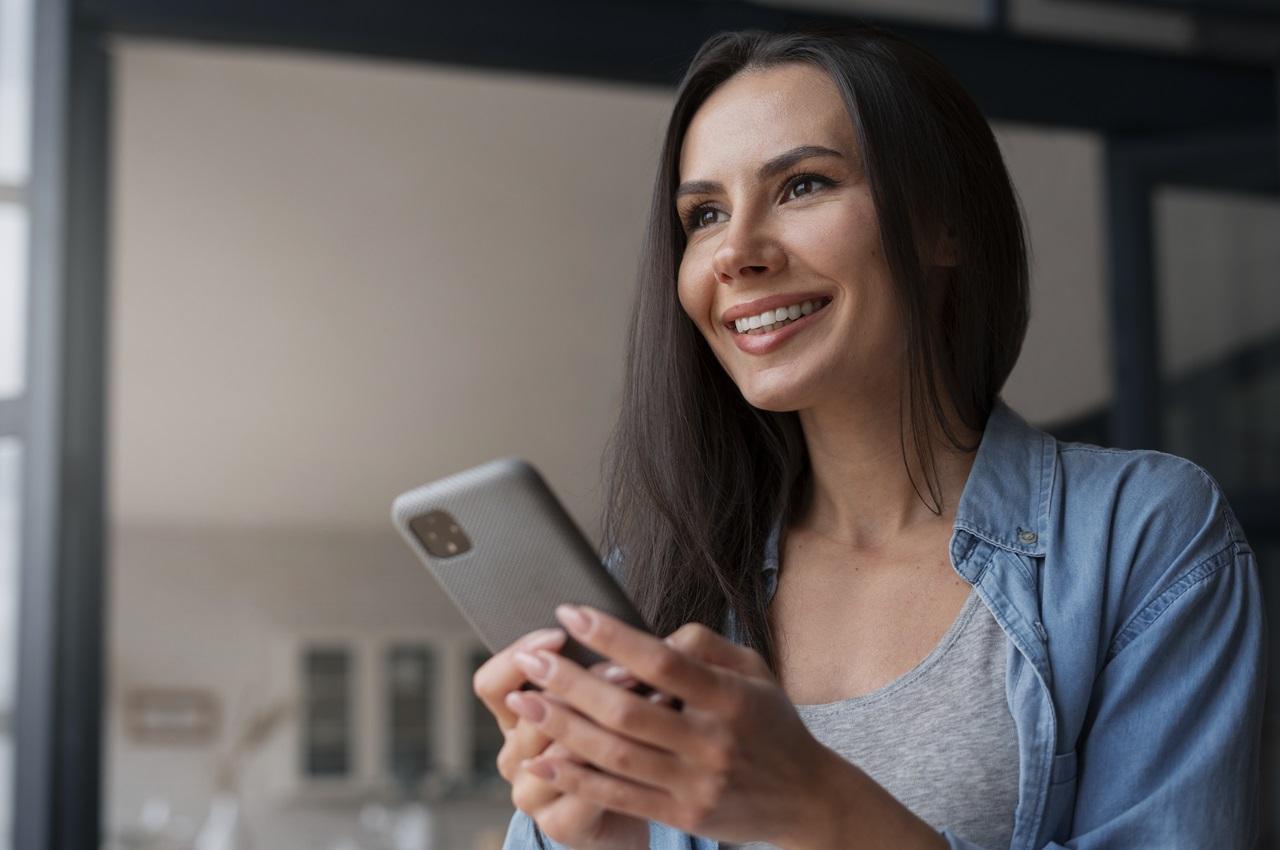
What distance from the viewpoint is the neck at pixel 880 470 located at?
1110 millimetres

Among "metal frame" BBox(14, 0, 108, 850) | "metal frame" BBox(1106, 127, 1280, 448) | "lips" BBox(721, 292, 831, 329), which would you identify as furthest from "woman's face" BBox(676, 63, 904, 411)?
"metal frame" BBox(1106, 127, 1280, 448)

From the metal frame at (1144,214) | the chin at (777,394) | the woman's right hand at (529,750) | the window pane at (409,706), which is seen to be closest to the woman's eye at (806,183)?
the chin at (777,394)

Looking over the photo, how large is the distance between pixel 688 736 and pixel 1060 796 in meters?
0.32

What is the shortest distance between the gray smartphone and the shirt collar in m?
0.31

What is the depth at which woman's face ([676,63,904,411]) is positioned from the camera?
1.04m

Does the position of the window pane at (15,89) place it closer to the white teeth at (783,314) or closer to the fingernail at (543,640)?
the white teeth at (783,314)

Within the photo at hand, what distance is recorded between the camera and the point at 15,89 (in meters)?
2.47

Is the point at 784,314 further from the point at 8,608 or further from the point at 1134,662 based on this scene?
the point at 8,608

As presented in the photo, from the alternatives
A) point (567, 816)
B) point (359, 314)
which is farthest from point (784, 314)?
point (359, 314)

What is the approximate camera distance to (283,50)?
253cm

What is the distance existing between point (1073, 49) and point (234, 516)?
7248 mm

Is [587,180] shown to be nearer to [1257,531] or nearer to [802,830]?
[1257,531]

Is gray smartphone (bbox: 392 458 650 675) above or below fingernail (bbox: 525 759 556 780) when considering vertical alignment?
above

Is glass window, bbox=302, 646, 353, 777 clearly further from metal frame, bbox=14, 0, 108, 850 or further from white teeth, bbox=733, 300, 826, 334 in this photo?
white teeth, bbox=733, 300, 826, 334
